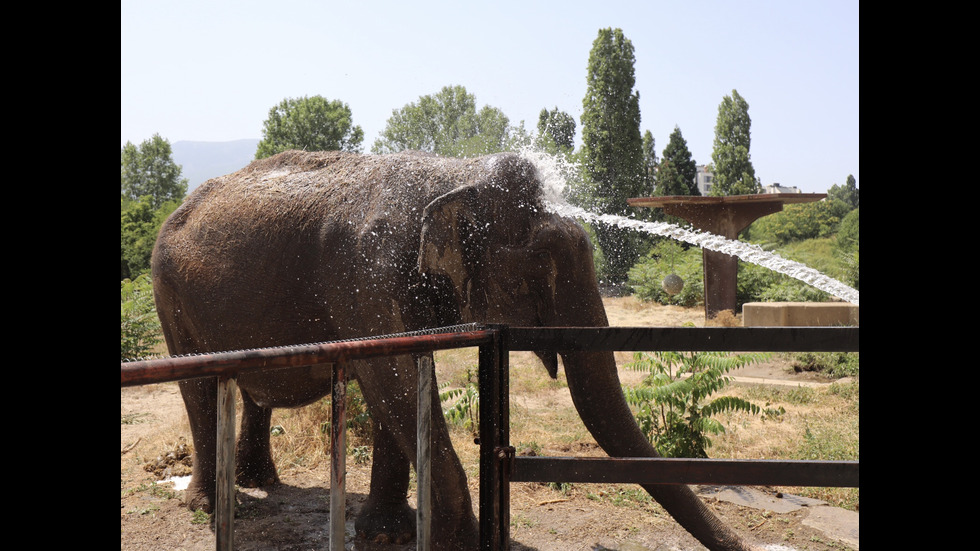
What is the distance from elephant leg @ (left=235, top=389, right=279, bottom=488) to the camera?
5.71 metres

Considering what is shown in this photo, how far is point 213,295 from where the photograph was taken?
4.85 metres

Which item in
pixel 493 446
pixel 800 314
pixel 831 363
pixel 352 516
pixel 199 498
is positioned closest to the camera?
pixel 493 446

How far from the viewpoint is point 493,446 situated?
8.63 feet

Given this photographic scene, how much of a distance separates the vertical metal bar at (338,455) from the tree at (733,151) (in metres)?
44.4

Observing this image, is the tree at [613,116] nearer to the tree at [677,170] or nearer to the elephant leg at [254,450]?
the tree at [677,170]

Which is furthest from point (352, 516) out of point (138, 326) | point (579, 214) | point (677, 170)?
point (677, 170)

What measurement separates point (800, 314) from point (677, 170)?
36.2 m

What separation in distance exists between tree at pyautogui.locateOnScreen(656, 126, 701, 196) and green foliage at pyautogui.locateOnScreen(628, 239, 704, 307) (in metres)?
21.2

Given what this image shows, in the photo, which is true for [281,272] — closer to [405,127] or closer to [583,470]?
[583,470]

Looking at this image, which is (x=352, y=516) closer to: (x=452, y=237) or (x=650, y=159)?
(x=452, y=237)

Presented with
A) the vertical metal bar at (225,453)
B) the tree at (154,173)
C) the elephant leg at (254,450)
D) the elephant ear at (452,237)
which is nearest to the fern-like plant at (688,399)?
the elephant ear at (452,237)

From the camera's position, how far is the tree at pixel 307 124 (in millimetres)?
41094
